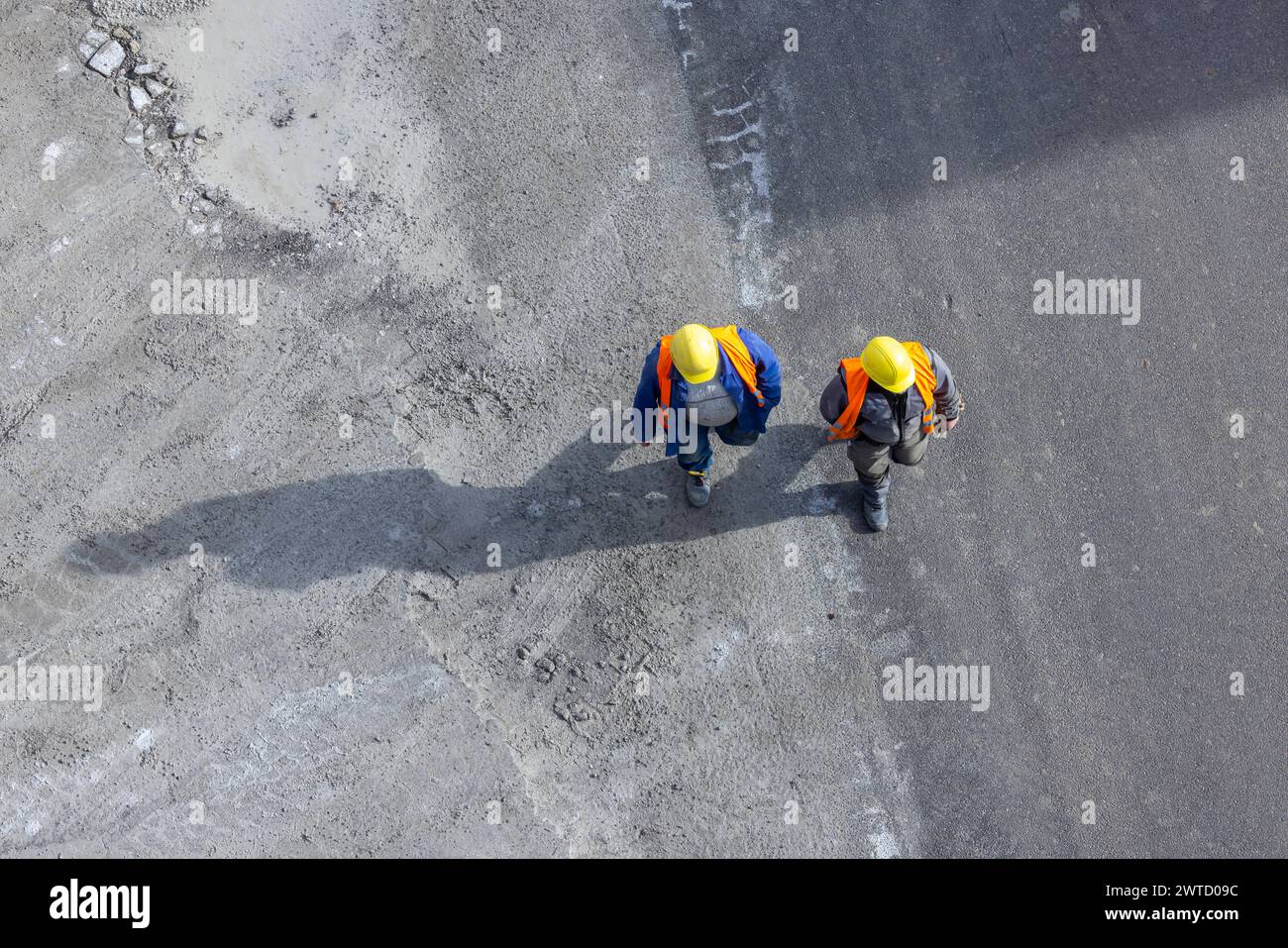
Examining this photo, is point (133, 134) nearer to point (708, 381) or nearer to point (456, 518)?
point (456, 518)

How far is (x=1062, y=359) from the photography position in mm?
7660

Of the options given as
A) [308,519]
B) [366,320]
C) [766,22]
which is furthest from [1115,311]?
[308,519]

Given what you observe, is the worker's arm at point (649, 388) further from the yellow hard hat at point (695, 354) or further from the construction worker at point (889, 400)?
the construction worker at point (889, 400)

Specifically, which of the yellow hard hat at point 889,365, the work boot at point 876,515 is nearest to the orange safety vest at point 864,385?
the yellow hard hat at point 889,365

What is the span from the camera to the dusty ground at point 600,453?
6.98 m

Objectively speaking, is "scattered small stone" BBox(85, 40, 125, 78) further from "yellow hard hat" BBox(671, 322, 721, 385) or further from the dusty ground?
"yellow hard hat" BBox(671, 322, 721, 385)

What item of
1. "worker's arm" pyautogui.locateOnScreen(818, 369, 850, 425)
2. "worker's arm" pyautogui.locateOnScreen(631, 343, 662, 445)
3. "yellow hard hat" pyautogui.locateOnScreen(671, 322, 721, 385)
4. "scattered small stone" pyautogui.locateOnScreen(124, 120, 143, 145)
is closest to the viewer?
"yellow hard hat" pyautogui.locateOnScreen(671, 322, 721, 385)

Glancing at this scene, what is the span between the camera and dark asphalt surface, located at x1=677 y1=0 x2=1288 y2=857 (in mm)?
7086

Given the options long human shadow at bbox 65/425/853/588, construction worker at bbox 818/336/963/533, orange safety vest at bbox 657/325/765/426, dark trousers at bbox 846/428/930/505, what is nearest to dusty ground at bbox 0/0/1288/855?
long human shadow at bbox 65/425/853/588

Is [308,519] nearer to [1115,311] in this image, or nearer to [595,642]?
[595,642]

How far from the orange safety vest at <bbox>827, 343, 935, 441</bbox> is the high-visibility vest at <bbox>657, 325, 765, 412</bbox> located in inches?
23.9

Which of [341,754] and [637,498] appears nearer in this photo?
[341,754]

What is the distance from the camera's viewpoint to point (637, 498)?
7.43m

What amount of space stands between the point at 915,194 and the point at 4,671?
7.20 metres
